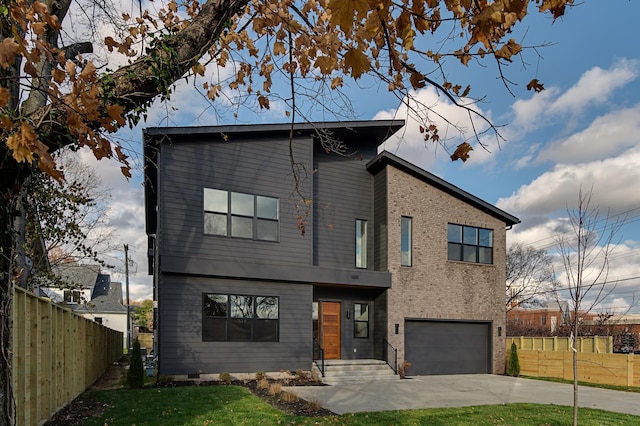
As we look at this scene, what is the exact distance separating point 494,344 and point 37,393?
16.7m

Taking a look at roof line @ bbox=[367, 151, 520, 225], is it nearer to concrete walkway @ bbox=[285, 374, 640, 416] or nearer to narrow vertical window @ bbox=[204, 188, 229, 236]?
narrow vertical window @ bbox=[204, 188, 229, 236]

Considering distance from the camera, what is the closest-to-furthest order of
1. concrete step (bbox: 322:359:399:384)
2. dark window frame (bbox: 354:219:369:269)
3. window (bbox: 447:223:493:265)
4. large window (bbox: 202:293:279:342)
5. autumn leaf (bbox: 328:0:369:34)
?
autumn leaf (bbox: 328:0:369:34)
large window (bbox: 202:293:279:342)
concrete step (bbox: 322:359:399:384)
dark window frame (bbox: 354:219:369:269)
window (bbox: 447:223:493:265)

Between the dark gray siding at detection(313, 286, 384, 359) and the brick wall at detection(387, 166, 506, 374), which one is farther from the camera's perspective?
the brick wall at detection(387, 166, 506, 374)

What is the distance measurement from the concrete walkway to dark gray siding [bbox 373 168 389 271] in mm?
4225

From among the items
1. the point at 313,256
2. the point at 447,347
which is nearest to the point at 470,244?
the point at 447,347

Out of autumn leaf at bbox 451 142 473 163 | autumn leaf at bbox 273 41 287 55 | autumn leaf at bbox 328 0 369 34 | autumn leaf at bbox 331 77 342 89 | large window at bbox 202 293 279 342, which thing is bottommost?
large window at bbox 202 293 279 342

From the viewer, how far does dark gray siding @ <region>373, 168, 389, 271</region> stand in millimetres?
17344

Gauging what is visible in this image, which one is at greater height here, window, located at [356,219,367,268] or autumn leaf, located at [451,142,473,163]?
autumn leaf, located at [451,142,473,163]

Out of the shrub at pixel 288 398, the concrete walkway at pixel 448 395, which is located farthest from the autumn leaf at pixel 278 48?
the shrub at pixel 288 398

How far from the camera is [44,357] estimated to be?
25.2 feet

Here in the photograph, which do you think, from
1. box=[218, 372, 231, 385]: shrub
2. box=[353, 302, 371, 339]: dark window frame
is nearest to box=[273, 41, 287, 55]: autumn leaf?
box=[218, 372, 231, 385]: shrub

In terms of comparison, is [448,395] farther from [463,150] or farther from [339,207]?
[463,150]

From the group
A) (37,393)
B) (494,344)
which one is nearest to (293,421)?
(37,393)

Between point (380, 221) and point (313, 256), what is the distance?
2907 mm
